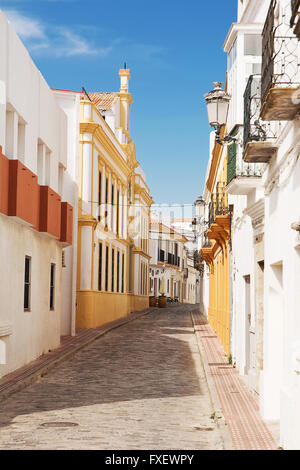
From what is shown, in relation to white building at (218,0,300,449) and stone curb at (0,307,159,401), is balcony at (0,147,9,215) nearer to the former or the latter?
stone curb at (0,307,159,401)

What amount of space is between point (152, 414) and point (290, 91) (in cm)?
561

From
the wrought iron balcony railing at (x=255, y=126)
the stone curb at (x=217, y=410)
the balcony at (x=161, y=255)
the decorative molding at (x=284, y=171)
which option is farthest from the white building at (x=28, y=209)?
the balcony at (x=161, y=255)

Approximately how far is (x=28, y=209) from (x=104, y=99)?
2407 centimetres

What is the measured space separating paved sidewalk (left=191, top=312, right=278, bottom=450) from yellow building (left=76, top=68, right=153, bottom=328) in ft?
29.5

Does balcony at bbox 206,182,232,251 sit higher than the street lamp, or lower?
lower

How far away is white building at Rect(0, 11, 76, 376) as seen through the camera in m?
13.1

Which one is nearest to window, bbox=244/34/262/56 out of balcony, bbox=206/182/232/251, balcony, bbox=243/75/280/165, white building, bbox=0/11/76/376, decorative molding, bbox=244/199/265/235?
balcony, bbox=243/75/280/165

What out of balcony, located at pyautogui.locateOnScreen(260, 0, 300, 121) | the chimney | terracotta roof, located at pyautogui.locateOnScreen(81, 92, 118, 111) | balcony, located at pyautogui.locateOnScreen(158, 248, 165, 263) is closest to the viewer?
balcony, located at pyautogui.locateOnScreen(260, 0, 300, 121)

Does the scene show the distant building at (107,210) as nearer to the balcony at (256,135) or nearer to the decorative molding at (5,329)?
the decorative molding at (5,329)

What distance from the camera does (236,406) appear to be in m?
10.9

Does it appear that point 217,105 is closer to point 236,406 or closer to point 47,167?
point 236,406

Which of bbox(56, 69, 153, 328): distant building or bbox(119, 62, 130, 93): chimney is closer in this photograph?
bbox(56, 69, 153, 328): distant building

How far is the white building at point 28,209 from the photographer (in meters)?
13.1
